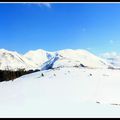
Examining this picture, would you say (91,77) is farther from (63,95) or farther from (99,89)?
(63,95)

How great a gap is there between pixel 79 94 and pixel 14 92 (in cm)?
817

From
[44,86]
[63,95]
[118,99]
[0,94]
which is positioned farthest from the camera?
[44,86]

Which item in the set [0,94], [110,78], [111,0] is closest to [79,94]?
[0,94]

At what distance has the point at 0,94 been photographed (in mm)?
29469

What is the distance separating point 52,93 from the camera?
28.4 metres

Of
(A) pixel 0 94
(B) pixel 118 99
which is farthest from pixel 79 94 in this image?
(A) pixel 0 94

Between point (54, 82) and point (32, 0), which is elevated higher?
point (32, 0)

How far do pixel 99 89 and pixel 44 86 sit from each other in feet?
24.3

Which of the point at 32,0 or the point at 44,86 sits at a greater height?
the point at 32,0

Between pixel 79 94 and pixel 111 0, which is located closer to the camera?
pixel 111 0

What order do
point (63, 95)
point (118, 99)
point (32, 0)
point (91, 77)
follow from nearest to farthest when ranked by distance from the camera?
point (32, 0), point (118, 99), point (63, 95), point (91, 77)

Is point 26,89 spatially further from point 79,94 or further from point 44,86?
point 79,94

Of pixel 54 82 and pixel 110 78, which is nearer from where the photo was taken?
pixel 54 82

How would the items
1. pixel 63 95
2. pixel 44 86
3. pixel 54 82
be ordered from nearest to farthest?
pixel 63 95
pixel 44 86
pixel 54 82
